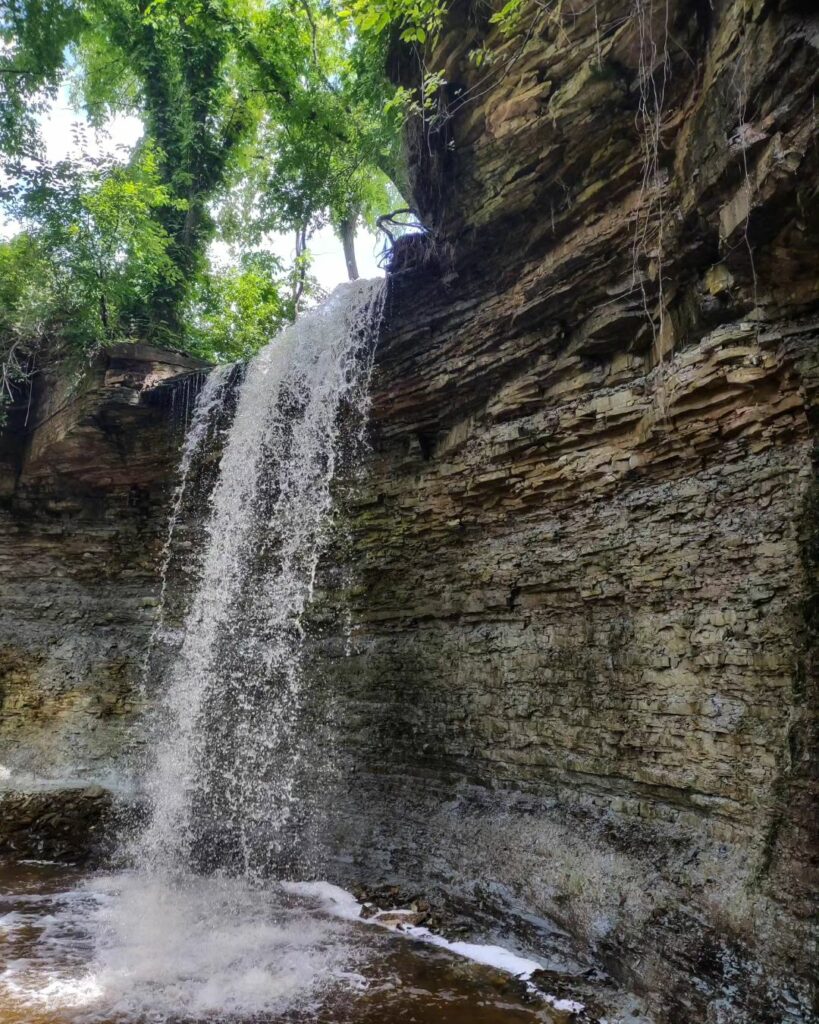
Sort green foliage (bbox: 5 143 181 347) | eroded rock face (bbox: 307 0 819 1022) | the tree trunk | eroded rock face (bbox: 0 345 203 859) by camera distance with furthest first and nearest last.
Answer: the tree trunk
green foliage (bbox: 5 143 181 347)
eroded rock face (bbox: 0 345 203 859)
eroded rock face (bbox: 307 0 819 1022)

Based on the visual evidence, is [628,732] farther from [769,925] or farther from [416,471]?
[416,471]

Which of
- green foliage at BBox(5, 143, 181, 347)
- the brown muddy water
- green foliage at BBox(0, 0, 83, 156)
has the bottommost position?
the brown muddy water

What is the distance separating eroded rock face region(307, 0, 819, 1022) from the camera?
461cm

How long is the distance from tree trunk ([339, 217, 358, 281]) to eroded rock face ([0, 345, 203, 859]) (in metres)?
7.75

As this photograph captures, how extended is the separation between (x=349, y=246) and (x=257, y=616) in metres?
Result: 11.7

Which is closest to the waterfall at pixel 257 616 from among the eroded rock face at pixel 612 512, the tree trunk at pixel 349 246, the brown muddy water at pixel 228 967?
the eroded rock face at pixel 612 512

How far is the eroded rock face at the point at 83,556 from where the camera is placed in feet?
33.1

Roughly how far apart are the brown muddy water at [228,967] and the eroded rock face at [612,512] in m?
0.96

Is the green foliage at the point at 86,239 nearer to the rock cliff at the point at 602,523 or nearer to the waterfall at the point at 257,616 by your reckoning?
the waterfall at the point at 257,616

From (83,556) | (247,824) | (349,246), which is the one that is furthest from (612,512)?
(349,246)

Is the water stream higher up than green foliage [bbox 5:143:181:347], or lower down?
lower down

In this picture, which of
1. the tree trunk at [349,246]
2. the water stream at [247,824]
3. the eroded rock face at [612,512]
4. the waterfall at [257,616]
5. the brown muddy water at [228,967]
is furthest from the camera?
the tree trunk at [349,246]

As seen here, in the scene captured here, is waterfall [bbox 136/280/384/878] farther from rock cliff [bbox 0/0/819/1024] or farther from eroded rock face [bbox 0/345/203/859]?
eroded rock face [bbox 0/345/203/859]

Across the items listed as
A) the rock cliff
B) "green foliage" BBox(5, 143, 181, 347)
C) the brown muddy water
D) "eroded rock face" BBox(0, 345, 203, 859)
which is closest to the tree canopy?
"green foliage" BBox(5, 143, 181, 347)
